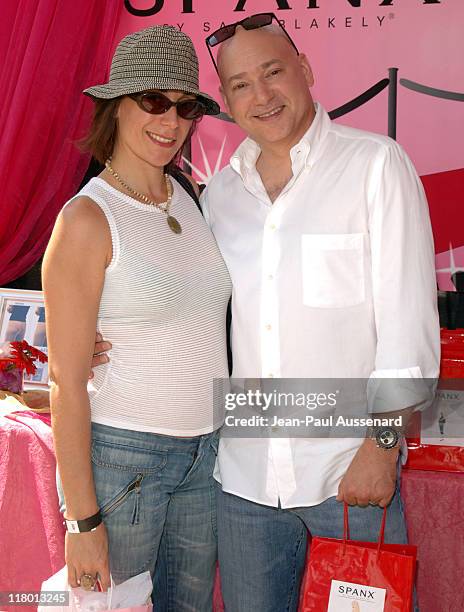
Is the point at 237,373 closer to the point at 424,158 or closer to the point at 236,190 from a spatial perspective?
the point at 236,190

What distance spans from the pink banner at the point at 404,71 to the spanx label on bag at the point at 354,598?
1.71 m

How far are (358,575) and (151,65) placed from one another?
4.09 feet

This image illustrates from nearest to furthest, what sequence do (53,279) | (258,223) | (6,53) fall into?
1. (53,279)
2. (258,223)
3. (6,53)

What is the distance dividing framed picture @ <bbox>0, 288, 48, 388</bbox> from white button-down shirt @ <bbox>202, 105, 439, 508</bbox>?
1.13 m

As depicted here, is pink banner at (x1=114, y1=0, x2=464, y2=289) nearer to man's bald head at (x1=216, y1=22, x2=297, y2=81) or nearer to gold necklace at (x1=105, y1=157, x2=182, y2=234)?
man's bald head at (x1=216, y1=22, x2=297, y2=81)

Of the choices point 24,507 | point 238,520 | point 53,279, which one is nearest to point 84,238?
point 53,279

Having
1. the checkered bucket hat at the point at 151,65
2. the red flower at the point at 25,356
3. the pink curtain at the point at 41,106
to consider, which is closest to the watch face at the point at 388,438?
the checkered bucket hat at the point at 151,65

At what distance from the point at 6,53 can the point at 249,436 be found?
1898 millimetres

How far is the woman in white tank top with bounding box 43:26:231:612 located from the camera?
1.70m

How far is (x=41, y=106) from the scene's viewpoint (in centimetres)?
300

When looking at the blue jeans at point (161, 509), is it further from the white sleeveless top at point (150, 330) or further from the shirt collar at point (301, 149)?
the shirt collar at point (301, 149)

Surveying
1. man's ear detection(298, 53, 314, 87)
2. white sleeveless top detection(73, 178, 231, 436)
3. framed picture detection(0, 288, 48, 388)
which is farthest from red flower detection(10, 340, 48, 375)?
man's ear detection(298, 53, 314, 87)

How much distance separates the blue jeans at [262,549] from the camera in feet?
6.16

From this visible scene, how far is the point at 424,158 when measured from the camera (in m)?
3.17
